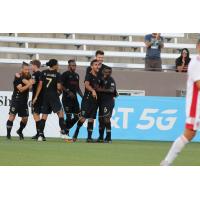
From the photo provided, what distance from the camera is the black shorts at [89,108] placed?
19.2 m

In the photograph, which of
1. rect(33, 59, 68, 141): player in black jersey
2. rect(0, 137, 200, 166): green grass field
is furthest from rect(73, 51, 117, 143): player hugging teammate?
rect(0, 137, 200, 166): green grass field

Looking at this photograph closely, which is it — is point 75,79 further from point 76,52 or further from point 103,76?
→ point 76,52

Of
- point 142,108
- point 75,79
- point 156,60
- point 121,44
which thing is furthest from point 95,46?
point 75,79

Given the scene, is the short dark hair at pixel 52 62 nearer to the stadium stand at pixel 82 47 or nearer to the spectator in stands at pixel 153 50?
the spectator in stands at pixel 153 50

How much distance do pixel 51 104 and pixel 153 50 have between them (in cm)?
634

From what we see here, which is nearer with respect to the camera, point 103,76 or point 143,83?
point 103,76

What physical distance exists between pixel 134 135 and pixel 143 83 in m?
2.97

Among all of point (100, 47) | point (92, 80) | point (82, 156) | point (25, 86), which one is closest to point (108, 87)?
point (92, 80)

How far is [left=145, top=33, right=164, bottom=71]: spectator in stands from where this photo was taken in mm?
24344

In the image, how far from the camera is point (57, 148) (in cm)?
1627

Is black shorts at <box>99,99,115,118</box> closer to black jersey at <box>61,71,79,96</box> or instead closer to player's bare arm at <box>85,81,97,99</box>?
player's bare arm at <box>85,81,97,99</box>

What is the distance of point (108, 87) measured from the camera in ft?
63.2

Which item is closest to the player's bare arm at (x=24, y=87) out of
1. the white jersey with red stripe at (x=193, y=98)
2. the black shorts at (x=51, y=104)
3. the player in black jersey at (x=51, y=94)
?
the player in black jersey at (x=51, y=94)

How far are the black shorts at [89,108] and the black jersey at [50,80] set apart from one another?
0.73m
